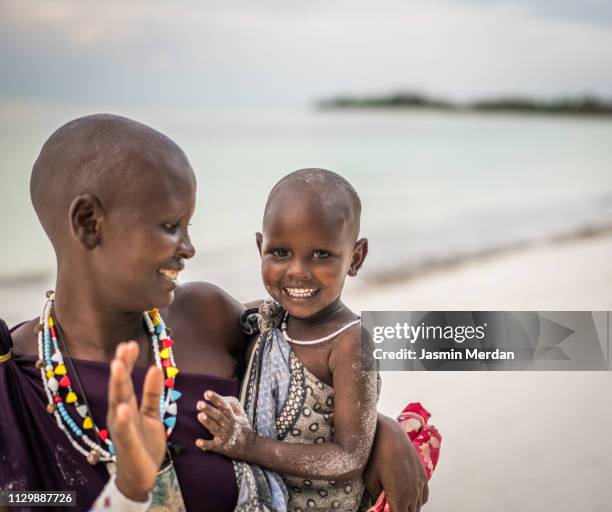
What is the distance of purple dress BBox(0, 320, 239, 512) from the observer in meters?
2.01

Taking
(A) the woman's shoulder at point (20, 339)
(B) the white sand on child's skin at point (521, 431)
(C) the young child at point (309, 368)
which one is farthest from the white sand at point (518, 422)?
(A) the woman's shoulder at point (20, 339)

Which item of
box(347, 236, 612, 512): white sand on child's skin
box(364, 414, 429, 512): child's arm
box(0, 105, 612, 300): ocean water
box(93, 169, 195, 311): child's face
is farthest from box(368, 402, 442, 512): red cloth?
box(0, 105, 612, 300): ocean water

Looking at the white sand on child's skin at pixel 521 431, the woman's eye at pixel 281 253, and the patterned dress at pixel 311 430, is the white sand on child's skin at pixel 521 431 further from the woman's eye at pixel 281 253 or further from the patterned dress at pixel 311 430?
the woman's eye at pixel 281 253

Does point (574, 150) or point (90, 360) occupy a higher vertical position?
point (574, 150)

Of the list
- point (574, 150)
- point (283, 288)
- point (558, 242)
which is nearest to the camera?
point (283, 288)

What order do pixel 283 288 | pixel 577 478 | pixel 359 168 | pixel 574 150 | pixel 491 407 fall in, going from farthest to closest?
pixel 574 150
pixel 359 168
pixel 491 407
pixel 577 478
pixel 283 288

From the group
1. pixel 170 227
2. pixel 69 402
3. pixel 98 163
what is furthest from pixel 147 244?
pixel 69 402

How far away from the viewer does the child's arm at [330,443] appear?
2119mm

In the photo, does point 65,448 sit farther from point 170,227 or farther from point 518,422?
point 518,422

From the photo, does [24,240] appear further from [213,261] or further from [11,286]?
[213,261]

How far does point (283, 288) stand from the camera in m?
2.31

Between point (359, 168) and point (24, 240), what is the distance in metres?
10.4

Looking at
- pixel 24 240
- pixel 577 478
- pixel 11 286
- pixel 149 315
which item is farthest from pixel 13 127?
pixel 149 315

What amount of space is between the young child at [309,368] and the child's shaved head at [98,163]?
1.26ft
